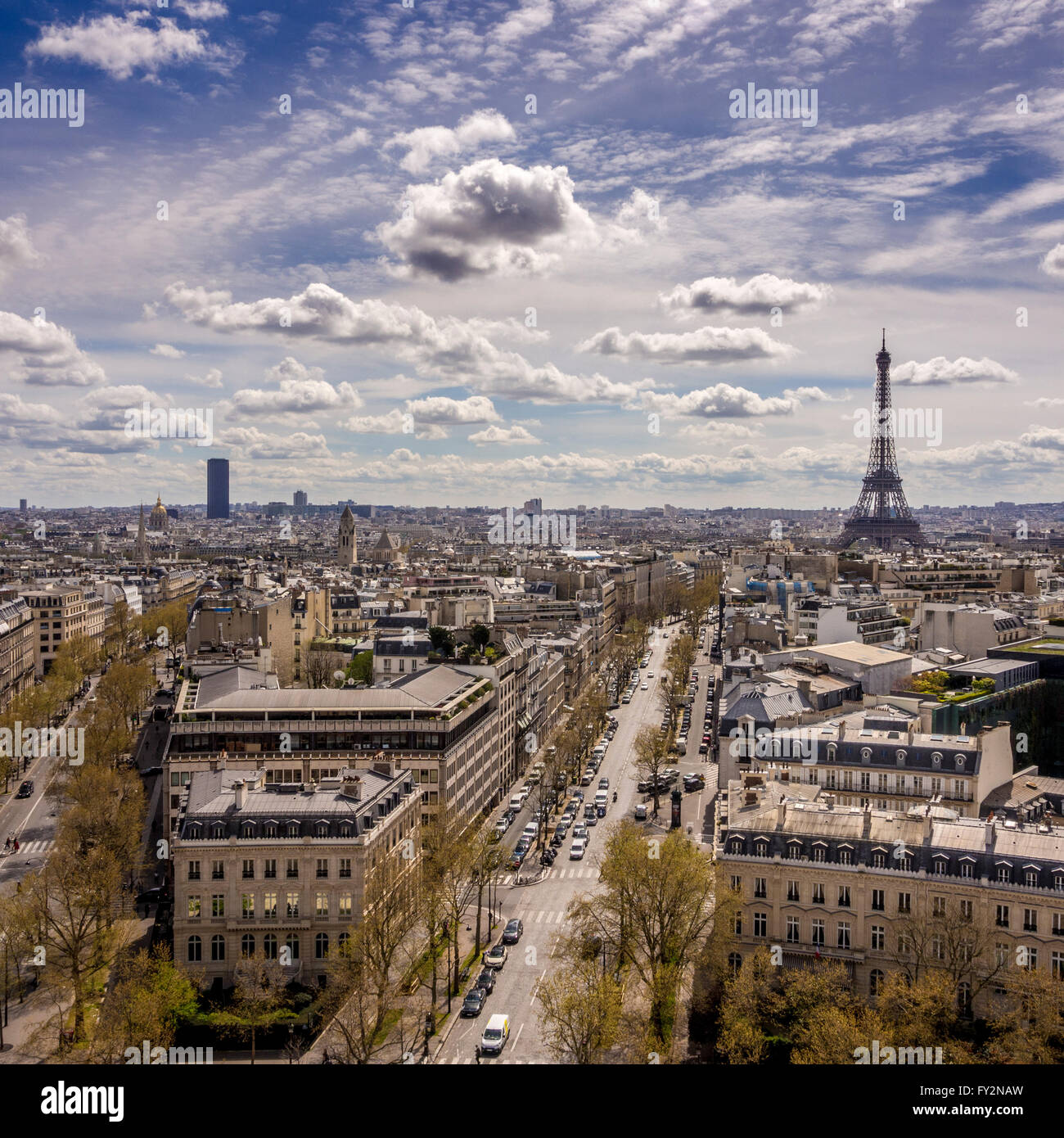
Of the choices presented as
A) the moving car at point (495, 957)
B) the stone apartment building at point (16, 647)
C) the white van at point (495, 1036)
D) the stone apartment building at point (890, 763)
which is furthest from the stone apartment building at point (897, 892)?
the stone apartment building at point (16, 647)

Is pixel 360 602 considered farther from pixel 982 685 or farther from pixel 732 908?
pixel 732 908

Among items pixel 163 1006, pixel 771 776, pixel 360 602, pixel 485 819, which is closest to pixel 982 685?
pixel 771 776

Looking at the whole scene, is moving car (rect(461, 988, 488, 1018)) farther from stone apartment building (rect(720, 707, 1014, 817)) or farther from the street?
stone apartment building (rect(720, 707, 1014, 817))

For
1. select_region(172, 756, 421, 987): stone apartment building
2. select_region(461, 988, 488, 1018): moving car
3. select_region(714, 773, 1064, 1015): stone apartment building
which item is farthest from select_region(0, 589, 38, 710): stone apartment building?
select_region(714, 773, 1064, 1015): stone apartment building

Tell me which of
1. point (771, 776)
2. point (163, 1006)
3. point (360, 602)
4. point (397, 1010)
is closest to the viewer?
point (163, 1006)

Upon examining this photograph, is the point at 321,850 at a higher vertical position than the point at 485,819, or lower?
higher

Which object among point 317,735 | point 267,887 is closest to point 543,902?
point 317,735
